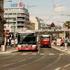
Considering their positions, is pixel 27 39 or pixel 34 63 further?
pixel 27 39

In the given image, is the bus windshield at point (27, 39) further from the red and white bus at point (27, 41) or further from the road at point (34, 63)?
the road at point (34, 63)

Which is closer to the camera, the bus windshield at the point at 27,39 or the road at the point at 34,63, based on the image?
the road at the point at 34,63

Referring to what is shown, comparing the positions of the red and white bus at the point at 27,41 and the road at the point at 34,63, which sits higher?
the red and white bus at the point at 27,41

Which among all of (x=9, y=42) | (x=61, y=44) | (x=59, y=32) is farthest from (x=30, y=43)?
(x=59, y=32)

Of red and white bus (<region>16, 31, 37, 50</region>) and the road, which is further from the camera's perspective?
red and white bus (<region>16, 31, 37, 50</region>)

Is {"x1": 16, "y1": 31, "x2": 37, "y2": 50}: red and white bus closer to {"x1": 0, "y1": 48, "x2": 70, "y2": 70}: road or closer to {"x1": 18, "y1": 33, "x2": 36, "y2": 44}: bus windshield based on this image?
{"x1": 18, "y1": 33, "x2": 36, "y2": 44}: bus windshield

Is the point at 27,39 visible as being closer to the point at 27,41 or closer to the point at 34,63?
the point at 27,41

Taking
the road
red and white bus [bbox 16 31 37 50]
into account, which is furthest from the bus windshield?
the road

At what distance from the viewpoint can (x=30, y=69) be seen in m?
21.4

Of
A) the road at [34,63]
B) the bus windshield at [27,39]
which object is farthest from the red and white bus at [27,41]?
the road at [34,63]

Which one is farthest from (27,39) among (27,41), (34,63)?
(34,63)

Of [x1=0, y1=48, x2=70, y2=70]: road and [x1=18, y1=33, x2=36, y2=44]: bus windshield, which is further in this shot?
[x1=18, y1=33, x2=36, y2=44]: bus windshield

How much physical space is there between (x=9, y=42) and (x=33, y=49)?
2284cm

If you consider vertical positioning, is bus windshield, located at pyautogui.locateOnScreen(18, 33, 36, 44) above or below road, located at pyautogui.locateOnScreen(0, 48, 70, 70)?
above
